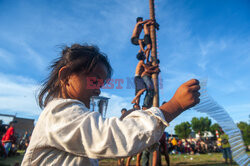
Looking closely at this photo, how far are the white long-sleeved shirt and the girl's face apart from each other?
225mm

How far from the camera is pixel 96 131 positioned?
719 mm

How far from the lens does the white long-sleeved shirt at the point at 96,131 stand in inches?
27.8

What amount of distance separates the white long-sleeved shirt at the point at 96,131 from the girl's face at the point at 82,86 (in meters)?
0.23

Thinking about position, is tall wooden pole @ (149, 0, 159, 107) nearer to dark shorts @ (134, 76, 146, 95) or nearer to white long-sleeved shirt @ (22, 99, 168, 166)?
dark shorts @ (134, 76, 146, 95)

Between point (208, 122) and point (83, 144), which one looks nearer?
point (83, 144)

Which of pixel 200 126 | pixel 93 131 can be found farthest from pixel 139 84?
pixel 200 126

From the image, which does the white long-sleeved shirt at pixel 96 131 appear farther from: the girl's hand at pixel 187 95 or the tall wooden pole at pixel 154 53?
the tall wooden pole at pixel 154 53

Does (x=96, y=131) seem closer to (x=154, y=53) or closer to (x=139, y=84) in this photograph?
(x=154, y=53)

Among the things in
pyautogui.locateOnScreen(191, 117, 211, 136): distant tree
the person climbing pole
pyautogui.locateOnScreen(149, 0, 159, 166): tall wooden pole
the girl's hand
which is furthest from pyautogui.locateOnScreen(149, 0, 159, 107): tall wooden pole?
pyautogui.locateOnScreen(191, 117, 211, 136): distant tree

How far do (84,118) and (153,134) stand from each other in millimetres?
339

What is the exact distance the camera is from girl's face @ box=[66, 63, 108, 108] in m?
1.10

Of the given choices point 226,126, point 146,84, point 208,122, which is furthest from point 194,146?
point 208,122

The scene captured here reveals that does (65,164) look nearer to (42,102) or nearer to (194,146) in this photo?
(42,102)

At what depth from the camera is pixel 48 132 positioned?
0.80 m
